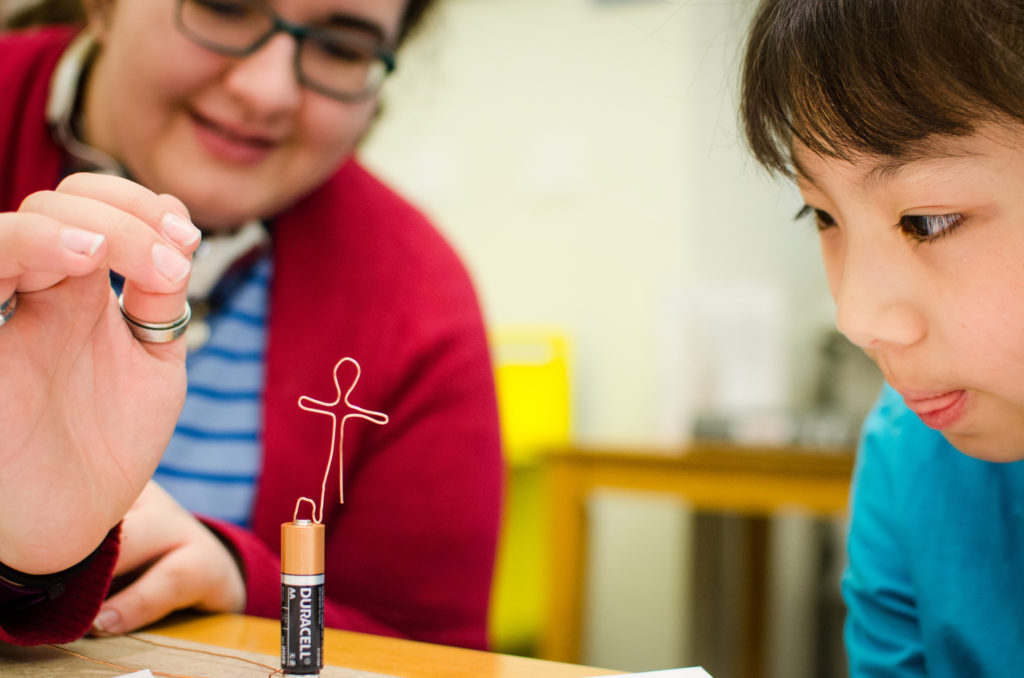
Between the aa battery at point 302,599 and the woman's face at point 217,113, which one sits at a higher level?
the woman's face at point 217,113

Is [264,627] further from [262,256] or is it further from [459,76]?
[459,76]

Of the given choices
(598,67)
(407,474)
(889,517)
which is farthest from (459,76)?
(889,517)

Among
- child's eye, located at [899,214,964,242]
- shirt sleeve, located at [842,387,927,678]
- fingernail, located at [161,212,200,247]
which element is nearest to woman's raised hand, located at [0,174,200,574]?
fingernail, located at [161,212,200,247]

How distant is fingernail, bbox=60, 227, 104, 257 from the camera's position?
491 millimetres

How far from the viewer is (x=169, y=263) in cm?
54

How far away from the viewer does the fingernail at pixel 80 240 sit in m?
0.49

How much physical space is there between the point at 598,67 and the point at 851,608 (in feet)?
7.11

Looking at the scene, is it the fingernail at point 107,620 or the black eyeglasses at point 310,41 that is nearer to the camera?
the fingernail at point 107,620

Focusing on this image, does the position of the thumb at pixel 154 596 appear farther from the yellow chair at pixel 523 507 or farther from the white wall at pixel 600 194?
the white wall at pixel 600 194

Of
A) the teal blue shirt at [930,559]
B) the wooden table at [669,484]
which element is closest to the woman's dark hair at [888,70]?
the teal blue shirt at [930,559]

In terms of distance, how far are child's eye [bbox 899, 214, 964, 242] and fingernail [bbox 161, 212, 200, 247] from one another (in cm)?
44

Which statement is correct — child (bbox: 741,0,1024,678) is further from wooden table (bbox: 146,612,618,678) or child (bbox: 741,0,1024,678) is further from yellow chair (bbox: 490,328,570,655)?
yellow chair (bbox: 490,328,570,655)

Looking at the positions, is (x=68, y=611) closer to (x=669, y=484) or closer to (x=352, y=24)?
(x=352, y=24)

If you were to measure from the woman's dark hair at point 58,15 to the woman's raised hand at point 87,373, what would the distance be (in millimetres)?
645
